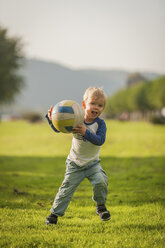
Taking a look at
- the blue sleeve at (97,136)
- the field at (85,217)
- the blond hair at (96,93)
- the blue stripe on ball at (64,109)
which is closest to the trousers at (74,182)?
the field at (85,217)

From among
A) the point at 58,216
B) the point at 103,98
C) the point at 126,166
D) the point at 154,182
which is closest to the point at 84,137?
the point at 103,98

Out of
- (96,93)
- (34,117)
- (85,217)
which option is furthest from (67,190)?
(34,117)

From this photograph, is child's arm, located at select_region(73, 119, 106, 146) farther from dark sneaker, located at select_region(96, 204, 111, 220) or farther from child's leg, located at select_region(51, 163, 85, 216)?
dark sneaker, located at select_region(96, 204, 111, 220)

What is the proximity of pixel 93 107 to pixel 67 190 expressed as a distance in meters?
1.46

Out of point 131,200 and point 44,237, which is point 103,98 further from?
point 131,200

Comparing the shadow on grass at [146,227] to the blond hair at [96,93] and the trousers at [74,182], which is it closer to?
the trousers at [74,182]

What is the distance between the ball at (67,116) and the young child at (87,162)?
0.27 metres

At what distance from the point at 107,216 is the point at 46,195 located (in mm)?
2463

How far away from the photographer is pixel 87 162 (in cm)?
475

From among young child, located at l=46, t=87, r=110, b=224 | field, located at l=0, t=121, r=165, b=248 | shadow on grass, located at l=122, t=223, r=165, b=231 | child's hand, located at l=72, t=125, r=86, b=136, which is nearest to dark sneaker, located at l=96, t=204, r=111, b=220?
young child, located at l=46, t=87, r=110, b=224

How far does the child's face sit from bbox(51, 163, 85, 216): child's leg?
0.92m

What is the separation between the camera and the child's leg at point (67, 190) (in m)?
4.67

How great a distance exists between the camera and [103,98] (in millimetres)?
4668

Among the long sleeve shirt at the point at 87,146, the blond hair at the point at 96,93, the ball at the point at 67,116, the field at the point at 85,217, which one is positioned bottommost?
the field at the point at 85,217
